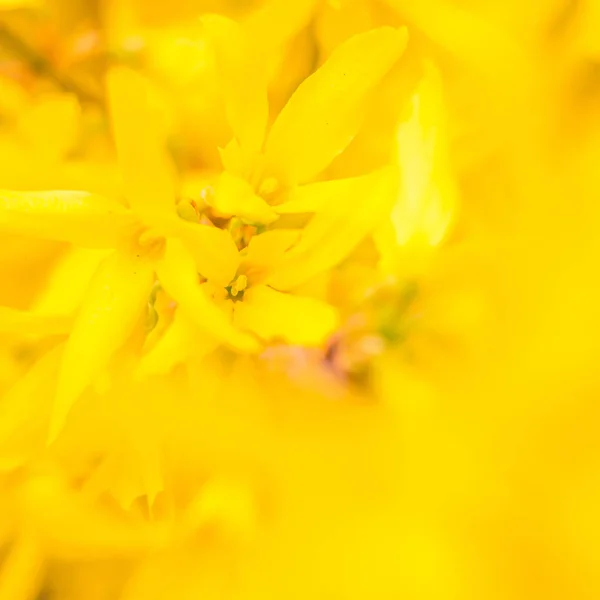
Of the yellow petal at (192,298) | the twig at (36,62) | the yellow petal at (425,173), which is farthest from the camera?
the twig at (36,62)

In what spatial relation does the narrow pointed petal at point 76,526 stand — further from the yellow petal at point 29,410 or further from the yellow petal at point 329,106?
the yellow petal at point 329,106

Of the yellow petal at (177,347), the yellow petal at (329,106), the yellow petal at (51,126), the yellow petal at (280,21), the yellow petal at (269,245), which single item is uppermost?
the yellow petal at (51,126)

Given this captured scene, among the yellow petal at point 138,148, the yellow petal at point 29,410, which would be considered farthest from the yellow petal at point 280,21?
the yellow petal at point 29,410

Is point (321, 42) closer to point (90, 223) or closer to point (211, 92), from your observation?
point (211, 92)

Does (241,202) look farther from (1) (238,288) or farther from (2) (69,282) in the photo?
(2) (69,282)

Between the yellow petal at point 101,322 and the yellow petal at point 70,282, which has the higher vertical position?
the yellow petal at point 70,282

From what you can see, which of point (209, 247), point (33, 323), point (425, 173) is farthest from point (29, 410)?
point (425, 173)

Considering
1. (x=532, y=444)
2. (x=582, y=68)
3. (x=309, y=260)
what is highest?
(x=582, y=68)

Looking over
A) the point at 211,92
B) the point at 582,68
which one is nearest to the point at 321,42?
the point at 211,92
